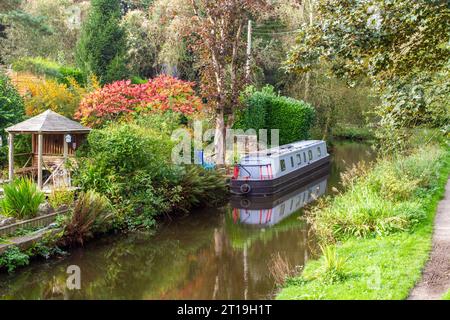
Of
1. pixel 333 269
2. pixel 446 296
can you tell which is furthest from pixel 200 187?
pixel 446 296

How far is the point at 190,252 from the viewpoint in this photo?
472 inches

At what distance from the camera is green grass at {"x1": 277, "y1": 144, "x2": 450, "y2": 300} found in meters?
7.16

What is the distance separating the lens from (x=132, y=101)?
17.6 meters

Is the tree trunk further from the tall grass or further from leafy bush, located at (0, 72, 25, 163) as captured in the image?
the tall grass

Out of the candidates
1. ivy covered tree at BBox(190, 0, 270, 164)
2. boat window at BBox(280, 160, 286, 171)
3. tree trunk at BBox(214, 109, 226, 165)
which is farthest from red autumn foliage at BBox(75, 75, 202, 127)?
boat window at BBox(280, 160, 286, 171)

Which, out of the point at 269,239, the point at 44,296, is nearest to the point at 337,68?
the point at 269,239

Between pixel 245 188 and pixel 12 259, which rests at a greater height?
pixel 245 188

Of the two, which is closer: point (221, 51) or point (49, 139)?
point (49, 139)

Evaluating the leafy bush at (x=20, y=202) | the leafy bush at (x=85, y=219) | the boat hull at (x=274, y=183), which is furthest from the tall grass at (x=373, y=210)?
the leafy bush at (x=20, y=202)

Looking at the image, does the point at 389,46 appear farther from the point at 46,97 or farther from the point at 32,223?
the point at 46,97

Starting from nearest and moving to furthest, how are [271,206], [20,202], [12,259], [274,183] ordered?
[12,259]
[20,202]
[271,206]
[274,183]

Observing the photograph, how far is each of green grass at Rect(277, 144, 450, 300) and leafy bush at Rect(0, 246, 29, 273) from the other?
16.4ft

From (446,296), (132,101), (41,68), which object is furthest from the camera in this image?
(41,68)

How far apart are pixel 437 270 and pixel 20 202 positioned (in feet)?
26.5
